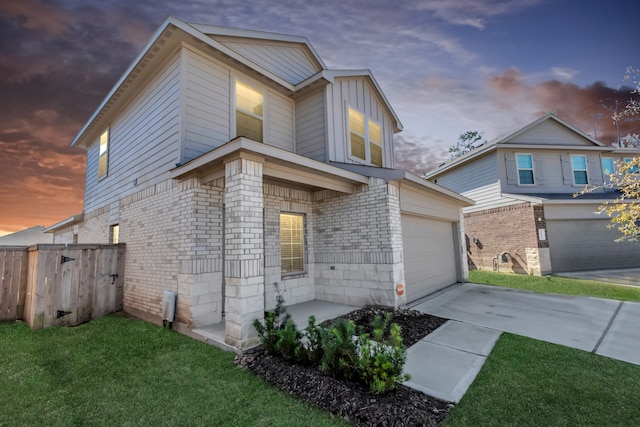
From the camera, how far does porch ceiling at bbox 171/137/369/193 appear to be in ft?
14.1

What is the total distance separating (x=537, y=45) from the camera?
8.80 meters

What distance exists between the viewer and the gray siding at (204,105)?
19.1ft

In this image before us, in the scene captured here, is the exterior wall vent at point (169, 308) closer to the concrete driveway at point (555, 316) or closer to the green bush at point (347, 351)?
the green bush at point (347, 351)

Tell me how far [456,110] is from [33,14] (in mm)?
12900

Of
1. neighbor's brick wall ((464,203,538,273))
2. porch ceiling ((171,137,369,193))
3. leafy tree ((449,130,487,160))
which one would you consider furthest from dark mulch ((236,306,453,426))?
leafy tree ((449,130,487,160))

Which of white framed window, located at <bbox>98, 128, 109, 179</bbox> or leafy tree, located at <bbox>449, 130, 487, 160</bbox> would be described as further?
leafy tree, located at <bbox>449, 130, 487, 160</bbox>

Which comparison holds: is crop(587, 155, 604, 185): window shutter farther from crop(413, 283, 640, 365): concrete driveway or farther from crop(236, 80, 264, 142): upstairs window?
crop(236, 80, 264, 142): upstairs window

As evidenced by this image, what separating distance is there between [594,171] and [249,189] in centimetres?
1817

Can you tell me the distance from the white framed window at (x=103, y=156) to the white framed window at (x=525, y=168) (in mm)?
17408

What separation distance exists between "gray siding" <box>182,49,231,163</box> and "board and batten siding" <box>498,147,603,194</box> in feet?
42.6

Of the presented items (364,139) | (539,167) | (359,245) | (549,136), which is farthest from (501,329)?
(549,136)

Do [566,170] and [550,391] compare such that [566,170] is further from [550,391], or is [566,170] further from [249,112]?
[249,112]

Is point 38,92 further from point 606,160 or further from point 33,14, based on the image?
point 606,160

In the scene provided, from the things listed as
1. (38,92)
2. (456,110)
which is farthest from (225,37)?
(456,110)
